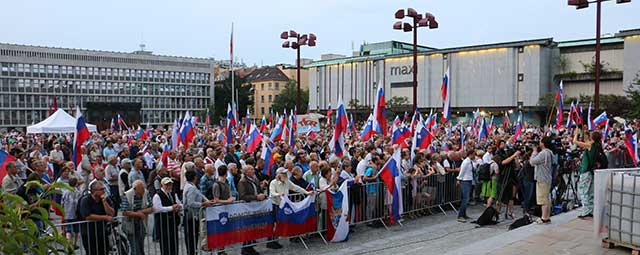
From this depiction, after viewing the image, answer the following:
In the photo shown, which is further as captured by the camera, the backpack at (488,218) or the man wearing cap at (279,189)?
the backpack at (488,218)

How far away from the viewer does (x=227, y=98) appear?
95375mm

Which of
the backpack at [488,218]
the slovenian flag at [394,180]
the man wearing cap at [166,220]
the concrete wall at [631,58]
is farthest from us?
the concrete wall at [631,58]

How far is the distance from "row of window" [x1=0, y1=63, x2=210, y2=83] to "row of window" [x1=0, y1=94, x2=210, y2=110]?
3.37m

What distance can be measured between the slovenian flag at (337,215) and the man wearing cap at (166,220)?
9.74ft

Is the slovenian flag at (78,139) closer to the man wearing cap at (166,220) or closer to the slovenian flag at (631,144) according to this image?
the man wearing cap at (166,220)

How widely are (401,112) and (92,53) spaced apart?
2042 inches

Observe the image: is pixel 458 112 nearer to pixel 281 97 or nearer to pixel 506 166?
pixel 281 97

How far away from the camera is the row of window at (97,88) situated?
7664 centimetres

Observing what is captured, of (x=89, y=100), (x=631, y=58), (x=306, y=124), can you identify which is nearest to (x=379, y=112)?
(x=306, y=124)

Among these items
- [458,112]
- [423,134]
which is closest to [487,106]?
[458,112]

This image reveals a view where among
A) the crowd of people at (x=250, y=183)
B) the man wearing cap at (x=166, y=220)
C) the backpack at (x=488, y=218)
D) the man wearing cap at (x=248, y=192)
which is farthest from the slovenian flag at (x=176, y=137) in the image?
the backpack at (x=488, y=218)

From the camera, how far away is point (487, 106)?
63594 millimetres

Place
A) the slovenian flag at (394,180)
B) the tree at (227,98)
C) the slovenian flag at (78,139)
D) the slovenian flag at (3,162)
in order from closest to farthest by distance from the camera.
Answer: the slovenian flag at (3,162) → the slovenian flag at (394,180) → the slovenian flag at (78,139) → the tree at (227,98)

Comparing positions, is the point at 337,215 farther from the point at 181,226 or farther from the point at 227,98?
the point at 227,98
